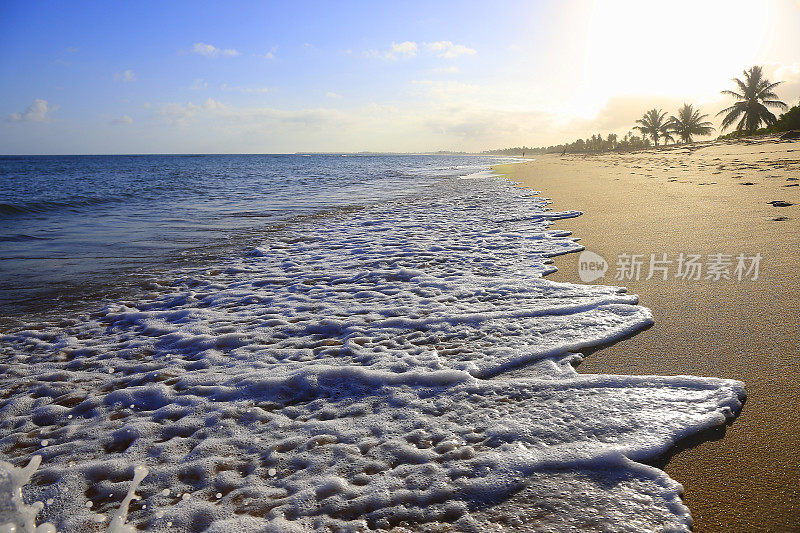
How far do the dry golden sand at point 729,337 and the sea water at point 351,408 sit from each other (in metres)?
0.11

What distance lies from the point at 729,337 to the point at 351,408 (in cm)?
245

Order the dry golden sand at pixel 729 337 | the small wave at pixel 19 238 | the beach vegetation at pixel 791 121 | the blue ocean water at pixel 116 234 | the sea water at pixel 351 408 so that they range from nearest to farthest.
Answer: the dry golden sand at pixel 729 337 → the sea water at pixel 351 408 → the blue ocean water at pixel 116 234 → the small wave at pixel 19 238 → the beach vegetation at pixel 791 121

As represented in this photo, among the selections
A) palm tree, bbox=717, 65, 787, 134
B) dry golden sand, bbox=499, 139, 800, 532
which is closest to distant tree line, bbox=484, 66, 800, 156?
palm tree, bbox=717, 65, 787, 134

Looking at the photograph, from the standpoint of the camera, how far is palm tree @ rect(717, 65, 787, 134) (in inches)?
1521

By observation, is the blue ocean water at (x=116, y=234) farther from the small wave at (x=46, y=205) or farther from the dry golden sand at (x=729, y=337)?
the dry golden sand at (x=729, y=337)

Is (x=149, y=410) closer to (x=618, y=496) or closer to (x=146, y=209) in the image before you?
(x=618, y=496)

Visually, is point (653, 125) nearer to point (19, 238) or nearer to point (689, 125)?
point (689, 125)

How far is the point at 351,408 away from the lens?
2379 mm

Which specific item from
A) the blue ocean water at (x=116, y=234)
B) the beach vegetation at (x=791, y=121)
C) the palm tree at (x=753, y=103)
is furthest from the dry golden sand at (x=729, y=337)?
the palm tree at (x=753, y=103)

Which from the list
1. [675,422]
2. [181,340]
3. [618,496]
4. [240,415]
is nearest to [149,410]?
[240,415]

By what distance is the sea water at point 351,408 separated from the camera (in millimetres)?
1703

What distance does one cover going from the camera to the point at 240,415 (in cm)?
238

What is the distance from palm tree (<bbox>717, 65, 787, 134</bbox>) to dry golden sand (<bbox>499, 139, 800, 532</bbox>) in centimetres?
4321

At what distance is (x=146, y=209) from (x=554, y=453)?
13213 millimetres
